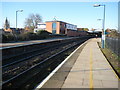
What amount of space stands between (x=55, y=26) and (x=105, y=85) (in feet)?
223

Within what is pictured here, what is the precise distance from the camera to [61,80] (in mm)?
6438

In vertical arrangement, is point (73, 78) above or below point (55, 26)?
below

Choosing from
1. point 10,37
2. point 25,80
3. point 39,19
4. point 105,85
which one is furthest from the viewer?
point 39,19

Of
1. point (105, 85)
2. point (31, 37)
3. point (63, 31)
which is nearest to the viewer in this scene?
point (105, 85)

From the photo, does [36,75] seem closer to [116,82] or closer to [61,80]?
[61,80]

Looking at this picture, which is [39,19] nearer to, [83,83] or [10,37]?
[10,37]

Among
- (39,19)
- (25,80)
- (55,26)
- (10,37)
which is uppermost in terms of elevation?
(39,19)

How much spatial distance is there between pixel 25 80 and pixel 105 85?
368 cm

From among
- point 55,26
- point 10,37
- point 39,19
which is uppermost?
point 39,19

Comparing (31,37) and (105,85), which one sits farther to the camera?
(31,37)

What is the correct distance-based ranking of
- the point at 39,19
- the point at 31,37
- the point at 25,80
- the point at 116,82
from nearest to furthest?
the point at 116,82 < the point at 25,80 < the point at 31,37 < the point at 39,19

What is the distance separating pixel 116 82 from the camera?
246 inches

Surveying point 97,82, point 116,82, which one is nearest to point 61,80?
point 97,82

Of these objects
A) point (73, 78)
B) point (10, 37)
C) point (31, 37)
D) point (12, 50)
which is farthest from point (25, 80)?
point (31, 37)
